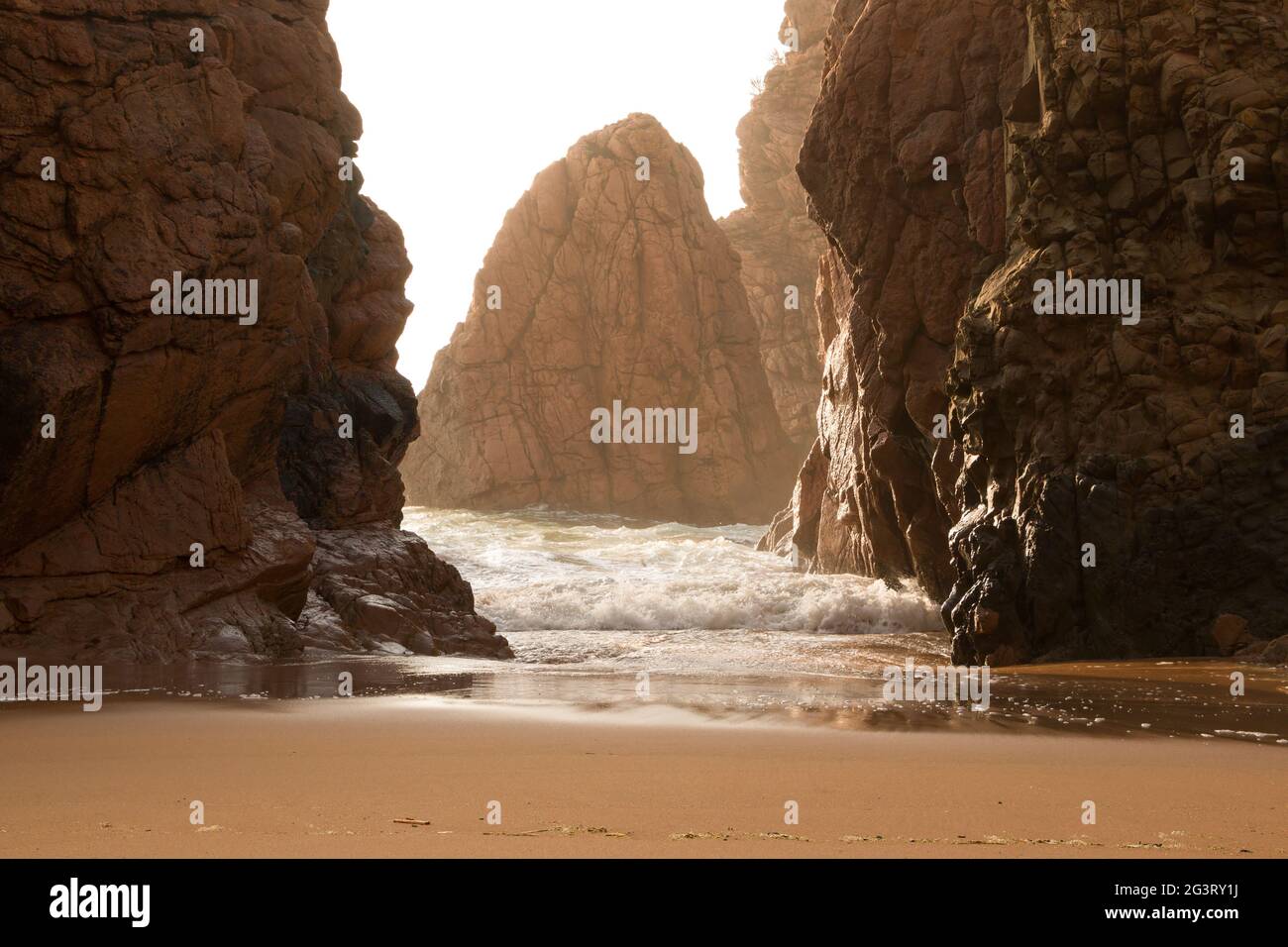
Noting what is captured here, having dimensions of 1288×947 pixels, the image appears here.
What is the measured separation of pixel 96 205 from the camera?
10.6m

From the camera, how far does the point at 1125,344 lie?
43.8 ft

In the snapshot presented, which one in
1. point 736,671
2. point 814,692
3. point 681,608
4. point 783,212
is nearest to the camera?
point 814,692

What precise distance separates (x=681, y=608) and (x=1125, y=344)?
10768 mm

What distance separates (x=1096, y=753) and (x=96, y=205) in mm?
9869

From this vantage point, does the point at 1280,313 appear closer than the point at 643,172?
Yes

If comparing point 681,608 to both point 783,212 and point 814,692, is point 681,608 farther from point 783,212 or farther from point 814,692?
point 783,212

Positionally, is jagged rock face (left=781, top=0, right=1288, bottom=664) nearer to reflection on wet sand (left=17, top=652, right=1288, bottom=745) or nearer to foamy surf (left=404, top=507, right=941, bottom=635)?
reflection on wet sand (left=17, top=652, right=1288, bottom=745)

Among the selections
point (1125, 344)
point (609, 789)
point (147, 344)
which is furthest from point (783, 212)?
point (609, 789)

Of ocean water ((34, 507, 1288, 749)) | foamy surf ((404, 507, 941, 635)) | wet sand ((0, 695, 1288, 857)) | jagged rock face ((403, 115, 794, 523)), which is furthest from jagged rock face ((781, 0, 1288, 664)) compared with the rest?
jagged rock face ((403, 115, 794, 523))

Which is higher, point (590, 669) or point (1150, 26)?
point (1150, 26)
